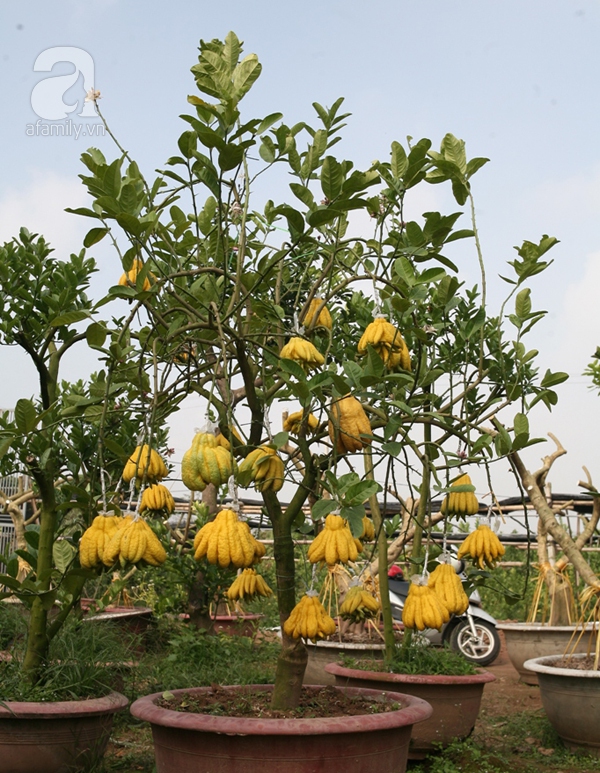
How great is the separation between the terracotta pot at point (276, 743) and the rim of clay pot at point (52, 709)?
714 millimetres

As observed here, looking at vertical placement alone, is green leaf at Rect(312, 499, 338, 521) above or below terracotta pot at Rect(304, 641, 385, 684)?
above

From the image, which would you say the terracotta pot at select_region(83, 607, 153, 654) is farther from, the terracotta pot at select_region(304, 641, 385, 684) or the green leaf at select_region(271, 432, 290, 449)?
the green leaf at select_region(271, 432, 290, 449)

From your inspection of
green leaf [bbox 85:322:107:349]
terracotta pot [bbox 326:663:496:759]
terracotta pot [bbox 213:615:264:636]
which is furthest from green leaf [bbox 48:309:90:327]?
terracotta pot [bbox 213:615:264:636]

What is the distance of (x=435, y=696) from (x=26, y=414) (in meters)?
2.05

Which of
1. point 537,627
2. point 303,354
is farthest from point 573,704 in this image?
point 303,354

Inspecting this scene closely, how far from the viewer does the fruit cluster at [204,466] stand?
1638 mm

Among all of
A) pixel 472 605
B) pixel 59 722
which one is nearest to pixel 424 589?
pixel 59 722

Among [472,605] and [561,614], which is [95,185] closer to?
[561,614]

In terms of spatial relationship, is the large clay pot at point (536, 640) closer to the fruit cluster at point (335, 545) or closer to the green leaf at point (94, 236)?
the fruit cluster at point (335, 545)

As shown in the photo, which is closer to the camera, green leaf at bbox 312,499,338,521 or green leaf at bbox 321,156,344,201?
green leaf at bbox 312,499,338,521

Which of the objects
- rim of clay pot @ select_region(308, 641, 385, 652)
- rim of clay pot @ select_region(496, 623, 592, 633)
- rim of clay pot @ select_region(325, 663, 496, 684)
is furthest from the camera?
rim of clay pot @ select_region(496, 623, 592, 633)

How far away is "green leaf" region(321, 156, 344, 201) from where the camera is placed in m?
1.68

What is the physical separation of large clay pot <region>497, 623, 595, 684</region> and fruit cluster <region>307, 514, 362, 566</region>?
3901 millimetres

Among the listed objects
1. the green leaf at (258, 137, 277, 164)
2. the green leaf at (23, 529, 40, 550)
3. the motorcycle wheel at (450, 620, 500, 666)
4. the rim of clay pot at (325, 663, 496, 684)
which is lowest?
the motorcycle wheel at (450, 620, 500, 666)
